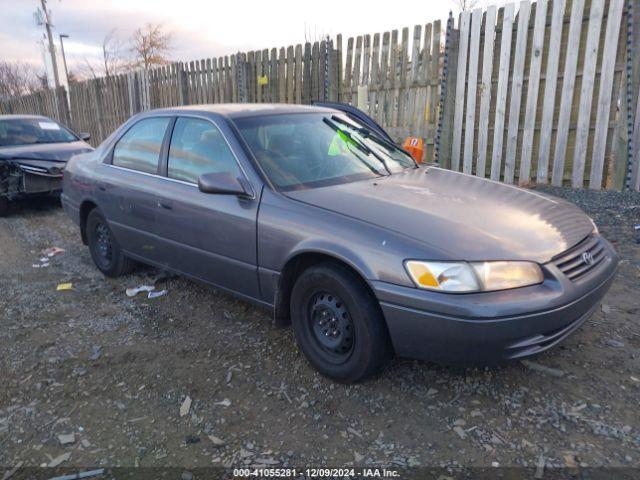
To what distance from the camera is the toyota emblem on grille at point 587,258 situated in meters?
2.79

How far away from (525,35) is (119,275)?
19.4 ft

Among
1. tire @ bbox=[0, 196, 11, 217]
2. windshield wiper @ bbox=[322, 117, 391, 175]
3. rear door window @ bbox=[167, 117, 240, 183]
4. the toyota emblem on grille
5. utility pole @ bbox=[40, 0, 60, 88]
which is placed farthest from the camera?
utility pole @ bbox=[40, 0, 60, 88]

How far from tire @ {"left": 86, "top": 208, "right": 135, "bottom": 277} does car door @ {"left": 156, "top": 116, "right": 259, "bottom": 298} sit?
0.96m

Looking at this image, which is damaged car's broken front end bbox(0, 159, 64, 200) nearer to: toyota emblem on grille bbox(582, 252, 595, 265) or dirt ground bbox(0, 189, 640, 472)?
dirt ground bbox(0, 189, 640, 472)

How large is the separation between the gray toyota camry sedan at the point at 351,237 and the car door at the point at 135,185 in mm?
18

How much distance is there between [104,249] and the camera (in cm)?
488

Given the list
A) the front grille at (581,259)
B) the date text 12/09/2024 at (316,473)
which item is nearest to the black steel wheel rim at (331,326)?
the date text 12/09/2024 at (316,473)

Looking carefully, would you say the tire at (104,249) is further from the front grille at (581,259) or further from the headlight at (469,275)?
the front grille at (581,259)

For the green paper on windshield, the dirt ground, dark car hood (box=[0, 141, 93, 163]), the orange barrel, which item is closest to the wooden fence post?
the orange barrel

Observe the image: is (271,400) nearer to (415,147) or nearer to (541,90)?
(415,147)

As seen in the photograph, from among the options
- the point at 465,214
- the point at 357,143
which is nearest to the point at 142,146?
the point at 357,143

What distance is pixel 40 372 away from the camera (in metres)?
3.22

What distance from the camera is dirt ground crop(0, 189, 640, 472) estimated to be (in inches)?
94.5

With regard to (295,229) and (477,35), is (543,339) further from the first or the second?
(477,35)
